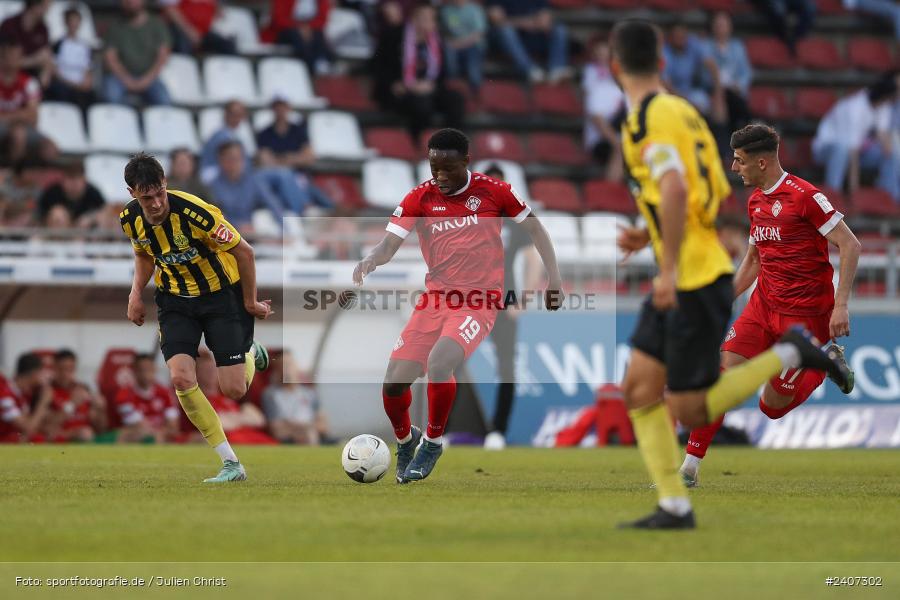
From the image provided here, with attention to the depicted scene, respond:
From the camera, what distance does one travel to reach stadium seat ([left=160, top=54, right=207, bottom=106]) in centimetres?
2108

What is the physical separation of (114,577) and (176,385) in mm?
4422

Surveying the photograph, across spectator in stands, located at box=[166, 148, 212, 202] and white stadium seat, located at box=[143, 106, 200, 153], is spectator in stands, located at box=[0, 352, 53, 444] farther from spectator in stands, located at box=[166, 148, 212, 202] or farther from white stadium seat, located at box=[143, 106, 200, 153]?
white stadium seat, located at box=[143, 106, 200, 153]

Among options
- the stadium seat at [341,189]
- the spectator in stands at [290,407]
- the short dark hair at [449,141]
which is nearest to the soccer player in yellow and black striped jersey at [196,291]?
the short dark hair at [449,141]

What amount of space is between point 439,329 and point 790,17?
18.3 m

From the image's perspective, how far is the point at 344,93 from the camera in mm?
22781

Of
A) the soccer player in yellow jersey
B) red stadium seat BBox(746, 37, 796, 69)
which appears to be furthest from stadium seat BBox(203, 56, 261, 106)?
the soccer player in yellow jersey

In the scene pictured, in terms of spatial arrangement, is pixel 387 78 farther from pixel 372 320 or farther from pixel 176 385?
pixel 176 385

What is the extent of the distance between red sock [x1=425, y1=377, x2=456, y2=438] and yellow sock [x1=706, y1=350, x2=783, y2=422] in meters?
2.97

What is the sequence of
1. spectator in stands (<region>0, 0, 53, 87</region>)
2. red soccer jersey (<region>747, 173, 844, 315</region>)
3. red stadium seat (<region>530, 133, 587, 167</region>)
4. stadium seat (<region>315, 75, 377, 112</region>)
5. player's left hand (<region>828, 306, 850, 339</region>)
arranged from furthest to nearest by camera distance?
red stadium seat (<region>530, 133, 587, 167</region>) < stadium seat (<region>315, 75, 377, 112</region>) < spectator in stands (<region>0, 0, 53, 87</region>) < red soccer jersey (<region>747, 173, 844, 315</region>) < player's left hand (<region>828, 306, 850, 339</region>)

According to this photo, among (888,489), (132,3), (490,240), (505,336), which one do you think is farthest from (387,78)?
(888,489)

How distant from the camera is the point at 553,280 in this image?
32.8 feet

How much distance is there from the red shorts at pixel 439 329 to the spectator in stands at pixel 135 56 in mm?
11645

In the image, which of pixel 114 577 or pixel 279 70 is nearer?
pixel 114 577

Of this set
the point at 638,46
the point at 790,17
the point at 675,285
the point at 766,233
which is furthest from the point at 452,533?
the point at 790,17
